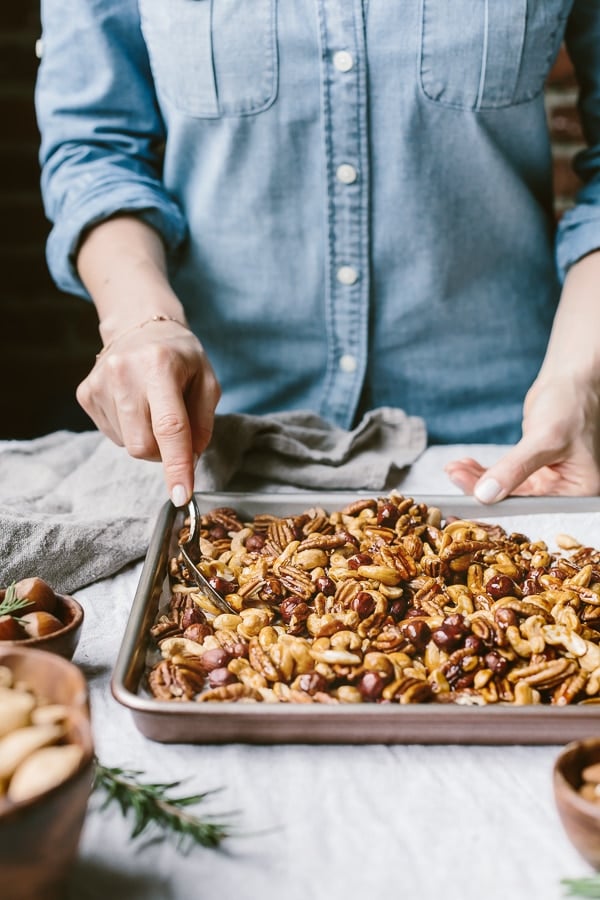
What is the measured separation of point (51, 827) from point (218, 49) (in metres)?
1.08

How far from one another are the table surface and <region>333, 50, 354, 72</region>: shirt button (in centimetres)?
90

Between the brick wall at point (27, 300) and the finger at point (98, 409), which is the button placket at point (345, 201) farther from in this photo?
the brick wall at point (27, 300)

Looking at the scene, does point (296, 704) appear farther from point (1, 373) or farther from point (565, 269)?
point (1, 373)

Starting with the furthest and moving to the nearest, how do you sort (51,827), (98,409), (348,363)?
(348,363), (98,409), (51,827)

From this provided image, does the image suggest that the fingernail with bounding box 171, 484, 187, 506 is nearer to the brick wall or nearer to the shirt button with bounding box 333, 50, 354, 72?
the shirt button with bounding box 333, 50, 354, 72

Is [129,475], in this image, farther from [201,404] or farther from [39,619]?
[39,619]

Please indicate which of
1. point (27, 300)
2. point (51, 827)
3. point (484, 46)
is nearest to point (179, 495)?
point (51, 827)

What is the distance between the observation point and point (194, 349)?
3.29 feet

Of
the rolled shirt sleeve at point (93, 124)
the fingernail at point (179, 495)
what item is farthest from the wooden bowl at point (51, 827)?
→ the rolled shirt sleeve at point (93, 124)

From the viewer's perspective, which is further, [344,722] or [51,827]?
[344,722]

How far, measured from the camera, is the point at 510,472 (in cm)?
102

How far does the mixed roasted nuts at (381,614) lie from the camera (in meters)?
0.69

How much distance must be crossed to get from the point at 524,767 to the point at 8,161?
2.11 m

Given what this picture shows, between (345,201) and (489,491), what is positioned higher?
(345,201)
